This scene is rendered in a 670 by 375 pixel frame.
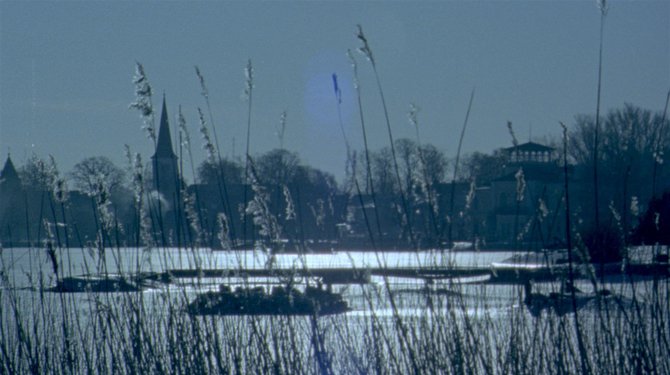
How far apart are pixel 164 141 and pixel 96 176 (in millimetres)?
602

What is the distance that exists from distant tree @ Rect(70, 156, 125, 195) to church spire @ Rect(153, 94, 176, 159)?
20cm

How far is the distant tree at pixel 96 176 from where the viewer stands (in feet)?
11.7

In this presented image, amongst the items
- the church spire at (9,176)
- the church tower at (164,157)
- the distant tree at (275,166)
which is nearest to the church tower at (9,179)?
the church spire at (9,176)

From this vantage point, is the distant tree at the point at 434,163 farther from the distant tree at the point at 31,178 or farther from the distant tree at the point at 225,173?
the distant tree at the point at 31,178

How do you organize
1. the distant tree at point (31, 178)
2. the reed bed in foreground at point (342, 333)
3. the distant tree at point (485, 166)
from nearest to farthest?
the reed bed in foreground at point (342, 333) → the distant tree at point (485, 166) → the distant tree at point (31, 178)

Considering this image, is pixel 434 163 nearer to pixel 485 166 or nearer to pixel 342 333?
pixel 485 166

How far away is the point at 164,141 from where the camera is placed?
4.13 metres

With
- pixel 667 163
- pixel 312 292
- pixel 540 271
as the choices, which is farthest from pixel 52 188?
pixel 667 163

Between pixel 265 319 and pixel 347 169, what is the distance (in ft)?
2.68

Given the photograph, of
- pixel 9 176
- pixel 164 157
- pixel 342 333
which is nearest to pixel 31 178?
pixel 9 176

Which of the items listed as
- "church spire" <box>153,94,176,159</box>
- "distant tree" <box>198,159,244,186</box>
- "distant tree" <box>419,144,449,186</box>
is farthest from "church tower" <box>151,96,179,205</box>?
"distant tree" <box>419,144,449,186</box>

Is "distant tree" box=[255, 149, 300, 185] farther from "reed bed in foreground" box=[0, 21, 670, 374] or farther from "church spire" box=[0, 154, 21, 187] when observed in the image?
"church spire" box=[0, 154, 21, 187]

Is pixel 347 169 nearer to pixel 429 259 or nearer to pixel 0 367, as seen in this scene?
pixel 429 259

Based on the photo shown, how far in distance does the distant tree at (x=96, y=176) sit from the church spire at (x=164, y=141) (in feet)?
0.67
